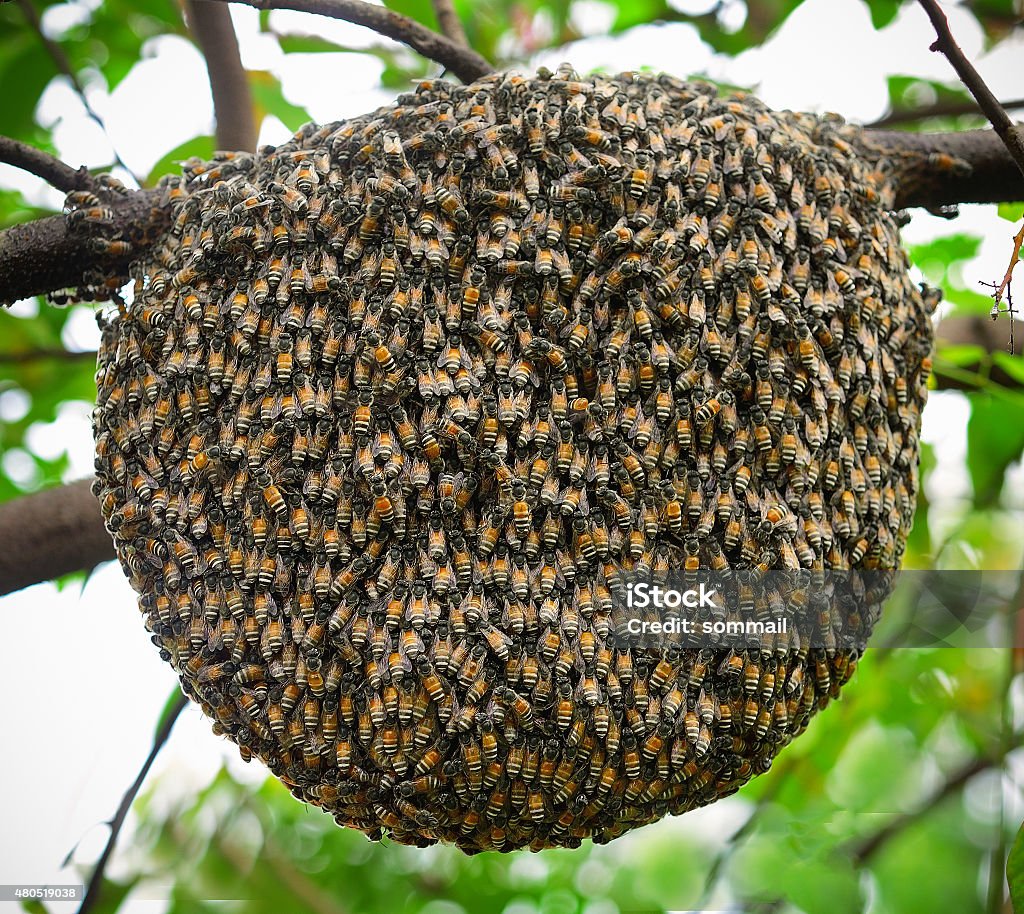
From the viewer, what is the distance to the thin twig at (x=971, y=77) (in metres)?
0.95

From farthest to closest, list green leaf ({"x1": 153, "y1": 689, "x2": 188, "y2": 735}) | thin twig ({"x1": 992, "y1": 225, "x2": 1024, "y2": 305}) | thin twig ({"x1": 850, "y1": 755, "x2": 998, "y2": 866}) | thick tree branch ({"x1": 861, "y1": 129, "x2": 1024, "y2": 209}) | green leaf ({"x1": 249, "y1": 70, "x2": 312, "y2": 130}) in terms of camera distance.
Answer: green leaf ({"x1": 249, "y1": 70, "x2": 312, "y2": 130}) < thin twig ({"x1": 850, "y1": 755, "x2": 998, "y2": 866}) < green leaf ({"x1": 153, "y1": 689, "x2": 188, "y2": 735}) < thick tree branch ({"x1": 861, "y1": 129, "x2": 1024, "y2": 209}) < thin twig ({"x1": 992, "y1": 225, "x2": 1024, "y2": 305})

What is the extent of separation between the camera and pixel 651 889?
2496mm

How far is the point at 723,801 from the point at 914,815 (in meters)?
0.37

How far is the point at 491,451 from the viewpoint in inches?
37.7

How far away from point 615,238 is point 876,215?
1.20 ft

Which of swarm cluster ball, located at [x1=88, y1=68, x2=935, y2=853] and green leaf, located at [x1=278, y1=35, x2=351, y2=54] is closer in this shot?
swarm cluster ball, located at [x1=88, y1=68, x2=935, y2=853]

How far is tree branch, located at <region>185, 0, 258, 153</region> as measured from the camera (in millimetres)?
1604

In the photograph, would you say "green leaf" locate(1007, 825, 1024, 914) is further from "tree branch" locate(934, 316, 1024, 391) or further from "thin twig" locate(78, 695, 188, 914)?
"thin twig" locate(78, 695, 188, 914)

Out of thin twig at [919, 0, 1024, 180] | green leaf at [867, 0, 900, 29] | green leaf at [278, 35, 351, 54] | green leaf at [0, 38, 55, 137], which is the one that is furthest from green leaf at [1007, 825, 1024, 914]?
green leaf at [0, 38, 55, 137]

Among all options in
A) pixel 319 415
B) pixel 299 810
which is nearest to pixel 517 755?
Result: pixel 319 415

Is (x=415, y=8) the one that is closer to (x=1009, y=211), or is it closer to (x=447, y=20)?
(x=447, y=20)

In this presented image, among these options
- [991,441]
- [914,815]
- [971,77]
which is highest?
[971,77]

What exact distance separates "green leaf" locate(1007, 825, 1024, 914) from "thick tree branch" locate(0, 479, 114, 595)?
1.19 m

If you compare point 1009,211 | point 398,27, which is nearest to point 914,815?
point 1009,211
